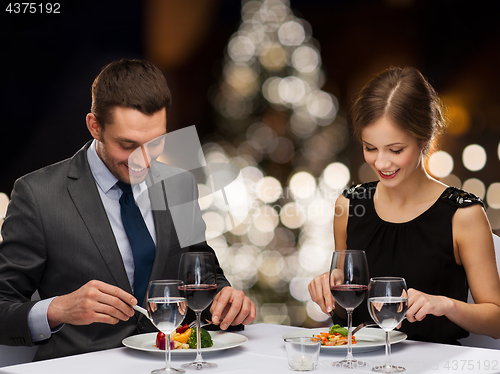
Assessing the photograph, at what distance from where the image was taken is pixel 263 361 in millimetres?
1058

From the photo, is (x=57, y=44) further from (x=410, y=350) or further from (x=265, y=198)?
(x=410, y=350)

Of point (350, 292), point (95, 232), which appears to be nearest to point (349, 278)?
point (350, 292)

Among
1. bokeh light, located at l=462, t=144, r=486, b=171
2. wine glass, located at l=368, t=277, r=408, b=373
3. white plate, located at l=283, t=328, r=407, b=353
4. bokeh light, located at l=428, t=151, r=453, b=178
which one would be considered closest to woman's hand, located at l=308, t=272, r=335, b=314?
white plate, located at l=283, t=328, r=407, b=353

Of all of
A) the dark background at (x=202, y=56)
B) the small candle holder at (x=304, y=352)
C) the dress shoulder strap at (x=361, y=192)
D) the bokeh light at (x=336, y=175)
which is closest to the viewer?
the small candle holder at (x=304, y=352)

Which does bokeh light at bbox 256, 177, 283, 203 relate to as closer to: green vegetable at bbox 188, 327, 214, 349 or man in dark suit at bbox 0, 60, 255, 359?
man in dark suit at bbox 0, 60, 255, 359

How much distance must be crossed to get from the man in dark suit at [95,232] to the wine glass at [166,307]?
0.29 m

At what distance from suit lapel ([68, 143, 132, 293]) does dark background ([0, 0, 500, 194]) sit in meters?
1.00

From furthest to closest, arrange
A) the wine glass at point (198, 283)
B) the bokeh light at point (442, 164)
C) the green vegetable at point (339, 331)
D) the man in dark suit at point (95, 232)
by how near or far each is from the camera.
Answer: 1. the bokeh light at point (442, 164)
2. the man in dark suit at point (95, 232)
3. the green vegetable at point (339, 331)
4. the wine glass at point (198, 283)

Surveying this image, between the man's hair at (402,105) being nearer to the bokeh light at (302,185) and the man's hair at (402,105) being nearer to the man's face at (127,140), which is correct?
the man's face at (127,140)

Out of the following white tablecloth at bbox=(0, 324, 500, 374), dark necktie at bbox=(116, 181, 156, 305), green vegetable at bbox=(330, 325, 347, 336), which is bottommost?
white tablecloth at bbox=(0, 324, 500, 374)

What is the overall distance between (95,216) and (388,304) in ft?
3.12

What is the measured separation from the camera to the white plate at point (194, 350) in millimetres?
1097

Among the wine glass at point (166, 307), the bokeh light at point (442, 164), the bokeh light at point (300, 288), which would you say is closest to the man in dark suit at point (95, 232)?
the wine glass at point (166, 307)

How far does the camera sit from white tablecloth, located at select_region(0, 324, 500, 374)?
38.9 inches
